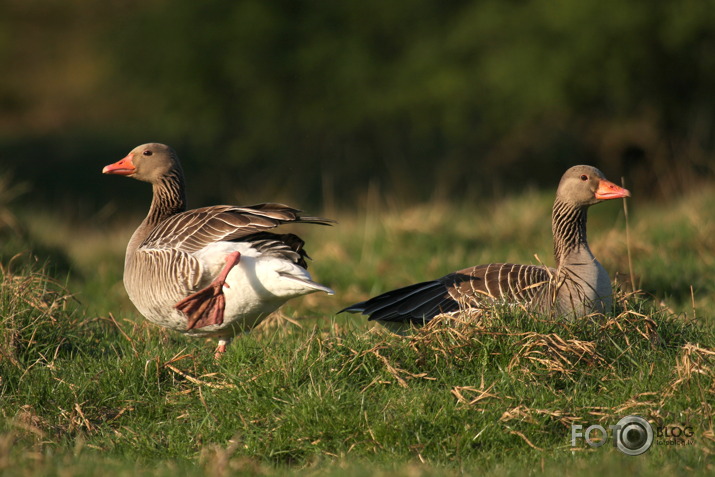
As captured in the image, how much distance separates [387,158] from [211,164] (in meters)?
5.74

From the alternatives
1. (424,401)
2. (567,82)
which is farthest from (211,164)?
(424,401)

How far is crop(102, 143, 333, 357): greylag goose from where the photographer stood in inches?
220

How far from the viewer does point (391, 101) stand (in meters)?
23.9

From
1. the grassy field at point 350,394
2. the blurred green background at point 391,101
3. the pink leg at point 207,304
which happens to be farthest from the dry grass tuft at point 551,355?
the blurred green background at point 391,101

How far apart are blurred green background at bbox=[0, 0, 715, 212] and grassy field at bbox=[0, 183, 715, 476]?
40.8 feet

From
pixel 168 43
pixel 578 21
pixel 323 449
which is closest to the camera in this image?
pixel 323 449

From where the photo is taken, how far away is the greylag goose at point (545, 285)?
573 cm

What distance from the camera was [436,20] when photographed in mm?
24188

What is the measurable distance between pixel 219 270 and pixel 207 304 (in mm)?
261

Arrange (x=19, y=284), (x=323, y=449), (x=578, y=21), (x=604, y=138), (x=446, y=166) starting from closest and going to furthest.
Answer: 1. (x=323, y=449)
2. (x=19, y=284)
3. (x=578, y=21)
4. (x=604, y=138)
5. (x=446, y=166)

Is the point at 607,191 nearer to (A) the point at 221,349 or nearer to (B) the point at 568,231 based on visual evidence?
(B) the point at 568,231

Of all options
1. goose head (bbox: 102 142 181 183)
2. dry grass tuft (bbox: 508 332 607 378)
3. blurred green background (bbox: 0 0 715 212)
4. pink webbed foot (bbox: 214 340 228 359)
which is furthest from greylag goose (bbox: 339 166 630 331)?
blurred green background (bbox: 0 0 715 212)

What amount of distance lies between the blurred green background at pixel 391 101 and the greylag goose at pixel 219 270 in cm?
1179

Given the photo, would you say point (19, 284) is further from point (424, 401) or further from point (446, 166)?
point (446, 166)
